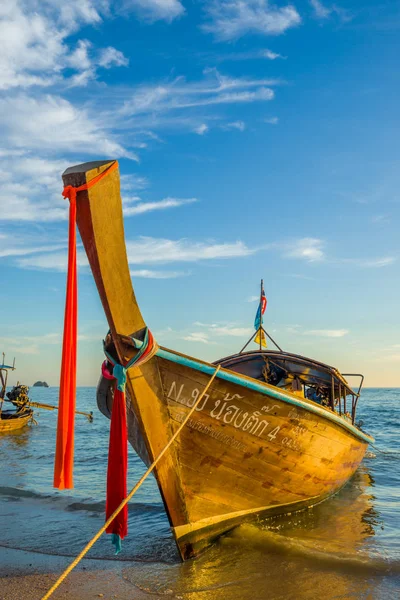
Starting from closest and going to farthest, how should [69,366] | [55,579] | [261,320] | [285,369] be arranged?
[69,366], [55,579], [285,369], [261,320]

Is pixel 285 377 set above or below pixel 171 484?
above

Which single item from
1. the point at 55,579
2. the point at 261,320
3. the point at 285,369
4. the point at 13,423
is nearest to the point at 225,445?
the point at 55,579

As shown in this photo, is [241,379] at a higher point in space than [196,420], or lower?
higher

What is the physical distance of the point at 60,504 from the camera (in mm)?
9266

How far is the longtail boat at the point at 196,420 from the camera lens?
4340mm

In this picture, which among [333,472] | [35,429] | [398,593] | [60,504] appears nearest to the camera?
[398,593]

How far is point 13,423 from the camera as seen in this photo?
72.1 feet

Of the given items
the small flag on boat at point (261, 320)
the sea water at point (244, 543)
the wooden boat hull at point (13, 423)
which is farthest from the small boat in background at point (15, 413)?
the small flag on boat at point (261, 320)

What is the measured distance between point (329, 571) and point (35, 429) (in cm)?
2157

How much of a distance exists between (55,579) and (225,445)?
2.41 metres

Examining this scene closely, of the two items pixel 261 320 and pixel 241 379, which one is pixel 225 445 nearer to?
pixel 241 379

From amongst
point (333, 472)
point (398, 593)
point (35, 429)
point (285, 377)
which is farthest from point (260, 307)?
point (35, 429)

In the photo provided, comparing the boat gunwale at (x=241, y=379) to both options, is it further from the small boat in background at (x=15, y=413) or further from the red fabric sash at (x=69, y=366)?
the small boat in background at (x=15, y=413)

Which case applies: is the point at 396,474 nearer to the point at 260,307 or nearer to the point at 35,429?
the point at 260,307
